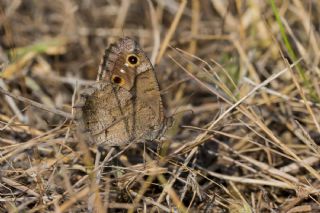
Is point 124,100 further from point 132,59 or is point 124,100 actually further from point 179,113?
point 179,113

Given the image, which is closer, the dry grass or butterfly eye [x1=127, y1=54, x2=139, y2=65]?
the dry grass

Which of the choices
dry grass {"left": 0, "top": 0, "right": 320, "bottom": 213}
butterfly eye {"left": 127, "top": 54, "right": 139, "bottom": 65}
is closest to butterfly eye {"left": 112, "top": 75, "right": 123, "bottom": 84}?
butterfly eye {"left": 127, "top": 54, "right": 139, "bottom": 65}

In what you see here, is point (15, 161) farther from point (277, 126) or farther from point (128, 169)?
point (277, 126)

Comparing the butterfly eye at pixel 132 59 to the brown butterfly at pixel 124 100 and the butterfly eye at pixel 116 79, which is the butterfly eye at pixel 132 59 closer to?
the brown butterfly at pixel 124 100

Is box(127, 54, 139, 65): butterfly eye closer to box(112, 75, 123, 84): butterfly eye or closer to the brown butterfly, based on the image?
the brown butterfly

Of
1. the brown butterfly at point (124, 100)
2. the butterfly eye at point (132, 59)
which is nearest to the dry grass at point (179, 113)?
the brown butterfly at point (124, 100)

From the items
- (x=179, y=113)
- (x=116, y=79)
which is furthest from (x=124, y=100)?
(x=179, y=113)
